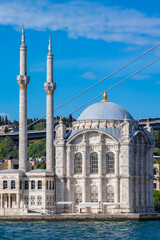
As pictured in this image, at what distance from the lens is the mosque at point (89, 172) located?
3610 inches

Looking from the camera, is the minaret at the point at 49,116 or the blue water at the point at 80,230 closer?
the blue water at the point at 80,230

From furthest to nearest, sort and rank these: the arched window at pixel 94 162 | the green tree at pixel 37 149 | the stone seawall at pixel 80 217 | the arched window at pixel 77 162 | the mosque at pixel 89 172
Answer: the green tree at pixel 37 149 < the arched window at pixel 77 162 < the arched window at pixel 94 162 < the mosque at pixel 89 172 < the stone seawall at pixel 80 217

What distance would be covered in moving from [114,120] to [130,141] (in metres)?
4.19

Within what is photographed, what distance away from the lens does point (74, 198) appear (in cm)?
9444

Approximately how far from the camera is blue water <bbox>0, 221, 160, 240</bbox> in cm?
6962

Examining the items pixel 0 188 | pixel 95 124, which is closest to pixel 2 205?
pixel 0 188

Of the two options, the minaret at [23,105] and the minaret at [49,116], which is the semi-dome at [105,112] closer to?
the minaret at [49,116]

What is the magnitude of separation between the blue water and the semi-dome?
16.0 metres

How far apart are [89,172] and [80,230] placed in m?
19.1

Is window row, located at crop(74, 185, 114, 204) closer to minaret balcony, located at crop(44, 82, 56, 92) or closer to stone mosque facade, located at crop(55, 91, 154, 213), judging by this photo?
stone mosque facade, located at crop(55, 91, 154, 213)

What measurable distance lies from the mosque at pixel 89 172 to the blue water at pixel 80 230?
26.3 ft

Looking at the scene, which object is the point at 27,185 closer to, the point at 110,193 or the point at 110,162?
the point at 110,193

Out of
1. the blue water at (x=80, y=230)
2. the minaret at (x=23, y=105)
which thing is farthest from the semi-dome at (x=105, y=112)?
the blue water at (x=80, y=230)

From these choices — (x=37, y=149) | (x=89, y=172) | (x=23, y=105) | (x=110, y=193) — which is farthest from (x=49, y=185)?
(x=37, y=149)
